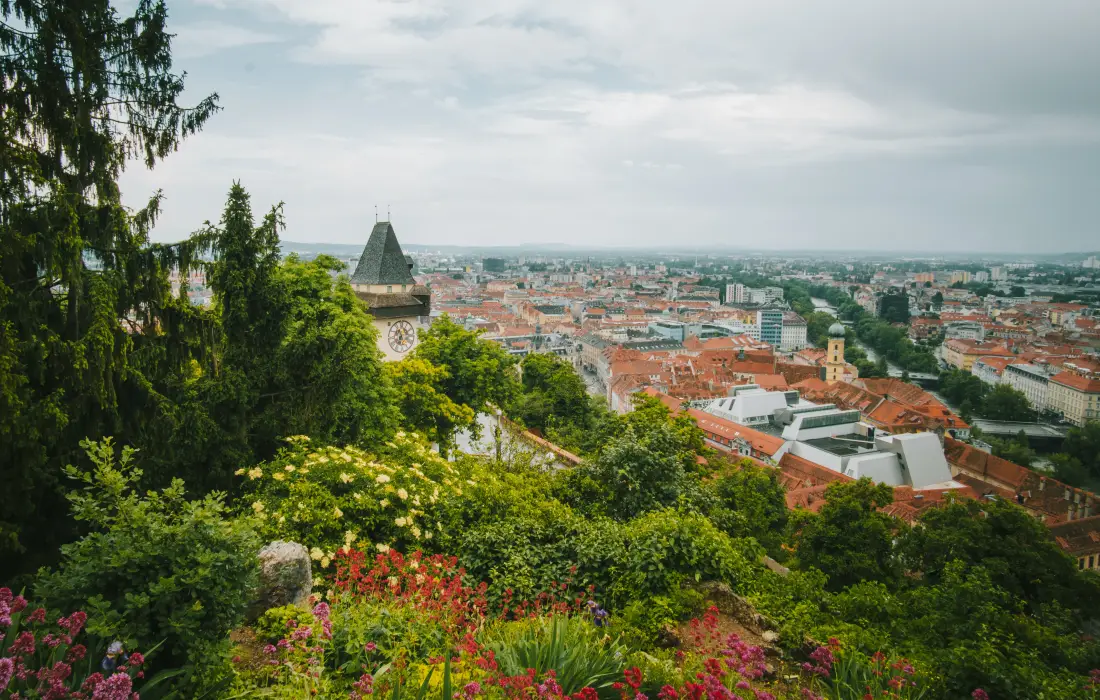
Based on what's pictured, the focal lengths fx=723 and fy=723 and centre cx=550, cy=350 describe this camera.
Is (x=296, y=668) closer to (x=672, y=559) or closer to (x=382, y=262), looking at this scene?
(x=672, y=559)

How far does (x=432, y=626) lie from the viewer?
490cm

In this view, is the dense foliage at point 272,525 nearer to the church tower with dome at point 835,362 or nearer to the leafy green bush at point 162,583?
the leafy green bush at point 162,583

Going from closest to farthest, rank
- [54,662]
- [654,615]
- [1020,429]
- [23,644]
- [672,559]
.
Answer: [23,644] < [54,662] < [654,615] < [672,559] < [1020,429]

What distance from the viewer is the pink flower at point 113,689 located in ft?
9.46

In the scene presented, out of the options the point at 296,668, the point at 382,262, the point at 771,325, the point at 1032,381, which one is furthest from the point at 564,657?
the point at 771,325

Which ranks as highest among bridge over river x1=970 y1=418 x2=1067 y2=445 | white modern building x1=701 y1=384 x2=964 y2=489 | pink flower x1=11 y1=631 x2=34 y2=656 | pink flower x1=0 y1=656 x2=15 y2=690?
pink flower x1=0 y1=656 x2=15 y2=690

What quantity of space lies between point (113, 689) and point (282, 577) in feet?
8.04

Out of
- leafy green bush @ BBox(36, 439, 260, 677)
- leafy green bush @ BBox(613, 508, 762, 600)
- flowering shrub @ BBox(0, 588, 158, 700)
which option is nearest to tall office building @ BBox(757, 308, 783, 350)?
leafy green bush @ BBox(613, 508, 762, 600)

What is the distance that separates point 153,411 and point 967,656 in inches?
292

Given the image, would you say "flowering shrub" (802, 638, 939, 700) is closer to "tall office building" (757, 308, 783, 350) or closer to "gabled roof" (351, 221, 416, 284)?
"gabled roof" (351, 221, 416, 284)

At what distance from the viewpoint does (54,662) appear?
327 centimetres

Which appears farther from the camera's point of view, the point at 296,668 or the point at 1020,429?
the point at 1020,429

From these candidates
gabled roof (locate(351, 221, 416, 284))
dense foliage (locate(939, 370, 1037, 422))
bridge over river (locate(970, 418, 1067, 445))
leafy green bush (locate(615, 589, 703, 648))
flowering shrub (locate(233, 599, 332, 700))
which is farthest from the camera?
dense foliage (locate(939, 370, 1037, 422))

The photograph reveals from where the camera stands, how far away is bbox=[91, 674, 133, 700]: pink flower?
2.88 meters
